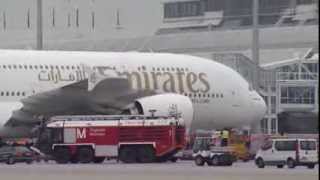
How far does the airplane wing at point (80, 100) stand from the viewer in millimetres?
53062

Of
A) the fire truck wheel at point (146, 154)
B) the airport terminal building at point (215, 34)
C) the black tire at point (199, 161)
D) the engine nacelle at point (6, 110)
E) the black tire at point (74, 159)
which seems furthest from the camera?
the airport terminal building at point (215, 34)

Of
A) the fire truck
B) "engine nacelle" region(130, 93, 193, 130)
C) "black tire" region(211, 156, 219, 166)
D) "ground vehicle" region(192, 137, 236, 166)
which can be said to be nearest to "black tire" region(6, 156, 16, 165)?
the fire truck

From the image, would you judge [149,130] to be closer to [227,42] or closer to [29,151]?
[29,151]

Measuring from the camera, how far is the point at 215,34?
123m

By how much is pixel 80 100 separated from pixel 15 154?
383 centimetres

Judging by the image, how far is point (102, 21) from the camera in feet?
424

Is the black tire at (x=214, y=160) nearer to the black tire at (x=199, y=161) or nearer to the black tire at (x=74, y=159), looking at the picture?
the black tire at (x=199, y=161)

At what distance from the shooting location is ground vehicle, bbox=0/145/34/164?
53156 mm

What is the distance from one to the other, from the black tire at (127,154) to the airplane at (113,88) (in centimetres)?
451

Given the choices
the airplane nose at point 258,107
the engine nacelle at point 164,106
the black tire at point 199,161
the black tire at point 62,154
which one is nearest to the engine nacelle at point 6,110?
the black tire at point 62,154

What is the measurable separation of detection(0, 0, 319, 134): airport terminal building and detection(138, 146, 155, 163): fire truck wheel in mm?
41572

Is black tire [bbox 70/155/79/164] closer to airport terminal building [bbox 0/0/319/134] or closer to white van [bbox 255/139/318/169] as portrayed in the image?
white van [bbox 255/139/318/169]

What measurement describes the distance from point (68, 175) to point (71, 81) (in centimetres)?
1862

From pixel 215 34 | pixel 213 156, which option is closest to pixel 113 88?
pixel 213 156
